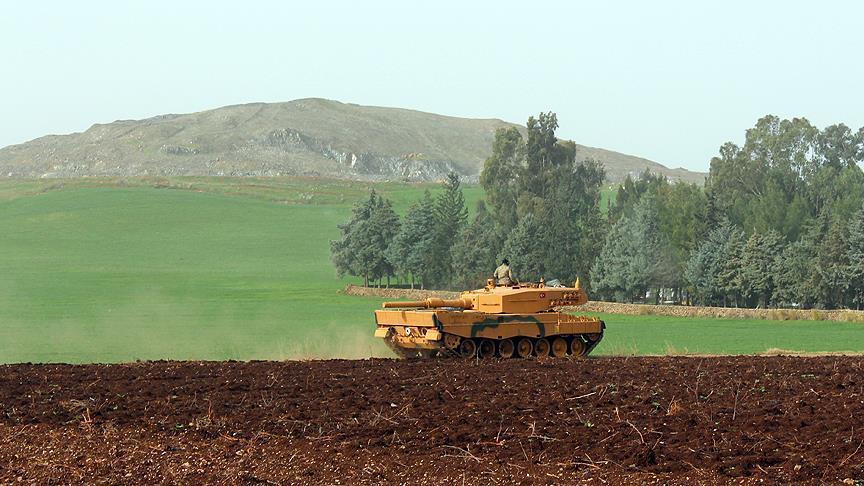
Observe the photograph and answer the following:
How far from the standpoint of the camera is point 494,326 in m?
35.5

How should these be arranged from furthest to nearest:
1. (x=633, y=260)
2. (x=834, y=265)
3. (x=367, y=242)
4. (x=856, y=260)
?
(x=367, y=242) → (x=633, y=260) → (x=834, y=265) → (x=856, y=260)

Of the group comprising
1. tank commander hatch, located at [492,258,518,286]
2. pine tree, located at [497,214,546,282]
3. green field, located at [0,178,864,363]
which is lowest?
green field, located at [0,178,864,363]

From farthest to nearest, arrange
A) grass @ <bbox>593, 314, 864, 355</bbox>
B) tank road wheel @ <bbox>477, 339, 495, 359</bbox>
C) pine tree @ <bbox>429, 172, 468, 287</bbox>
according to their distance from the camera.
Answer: pine tree @ <bbox>429, 172, 468, 287</bbox> < grass @ <bbox>593, 314, 864, 355</bbox> < tank road wheel @ <bbox>477, 339, 495, 359</bbox>

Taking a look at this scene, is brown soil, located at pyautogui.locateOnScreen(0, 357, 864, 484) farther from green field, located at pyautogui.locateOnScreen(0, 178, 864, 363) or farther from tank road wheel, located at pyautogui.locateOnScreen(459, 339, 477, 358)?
green field, located at pyautogui.locateOnScreen(0, 178, 864, 363)

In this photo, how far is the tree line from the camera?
79.6 m

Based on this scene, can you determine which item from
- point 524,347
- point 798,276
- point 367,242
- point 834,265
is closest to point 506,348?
point 524,347

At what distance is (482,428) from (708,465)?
13.8ft

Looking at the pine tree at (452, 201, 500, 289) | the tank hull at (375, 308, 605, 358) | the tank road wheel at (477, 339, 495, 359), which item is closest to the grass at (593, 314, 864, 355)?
the tank hull at (375, 308, 605, 358)

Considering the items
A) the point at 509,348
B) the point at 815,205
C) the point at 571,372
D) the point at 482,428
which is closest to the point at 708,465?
the point at 482,428

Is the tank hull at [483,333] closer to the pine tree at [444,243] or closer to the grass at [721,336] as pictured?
the grass at [721,336]

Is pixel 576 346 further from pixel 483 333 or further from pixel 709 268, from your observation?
pixel 709 268

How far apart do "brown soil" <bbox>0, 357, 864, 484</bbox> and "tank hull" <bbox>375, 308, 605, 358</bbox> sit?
569 cm

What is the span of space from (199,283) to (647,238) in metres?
38.1

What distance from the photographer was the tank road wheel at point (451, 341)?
3510 cm
